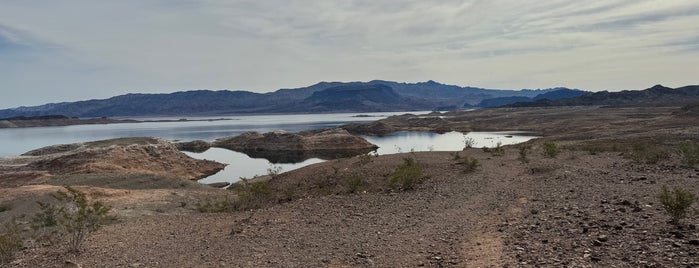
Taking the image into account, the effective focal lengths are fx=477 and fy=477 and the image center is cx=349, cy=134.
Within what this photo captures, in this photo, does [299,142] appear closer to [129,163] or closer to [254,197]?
[129,163]

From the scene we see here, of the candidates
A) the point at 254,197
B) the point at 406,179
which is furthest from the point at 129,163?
the point at 406,179

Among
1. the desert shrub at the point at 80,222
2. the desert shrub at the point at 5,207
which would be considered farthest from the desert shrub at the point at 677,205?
the desert shrub at the point at 5,207

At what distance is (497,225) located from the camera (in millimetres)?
10594

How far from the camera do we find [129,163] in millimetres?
47781

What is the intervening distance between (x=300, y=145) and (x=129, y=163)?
119 ft

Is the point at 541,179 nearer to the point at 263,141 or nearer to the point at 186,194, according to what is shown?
the point at 186,194

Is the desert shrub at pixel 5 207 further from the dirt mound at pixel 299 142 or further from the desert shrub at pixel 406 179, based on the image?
the dirt mound at pixel 299 142

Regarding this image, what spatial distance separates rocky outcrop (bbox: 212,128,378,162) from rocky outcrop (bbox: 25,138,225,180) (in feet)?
59.1

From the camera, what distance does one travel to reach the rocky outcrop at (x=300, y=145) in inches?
3014

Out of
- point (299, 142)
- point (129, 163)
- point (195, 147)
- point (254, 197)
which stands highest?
point (254, 197)

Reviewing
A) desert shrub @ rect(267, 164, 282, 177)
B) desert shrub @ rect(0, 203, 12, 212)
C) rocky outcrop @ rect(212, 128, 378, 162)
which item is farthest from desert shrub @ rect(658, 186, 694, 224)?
rocky outcrop @ rect(212, 128, 378, 162)

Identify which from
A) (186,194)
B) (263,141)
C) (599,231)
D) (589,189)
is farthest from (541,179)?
(263,141)

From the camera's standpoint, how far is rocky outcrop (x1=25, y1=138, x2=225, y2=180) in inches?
1740

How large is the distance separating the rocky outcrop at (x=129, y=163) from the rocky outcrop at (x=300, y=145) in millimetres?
18015
